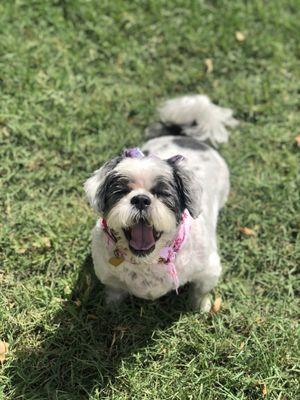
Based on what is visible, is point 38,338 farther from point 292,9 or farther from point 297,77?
A: point 292,9

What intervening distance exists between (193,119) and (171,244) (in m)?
1.69

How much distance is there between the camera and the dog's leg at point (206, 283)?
4077 millimetres

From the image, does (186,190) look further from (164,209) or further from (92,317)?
(92,317)

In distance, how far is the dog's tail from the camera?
491 cm

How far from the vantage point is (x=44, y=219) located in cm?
480

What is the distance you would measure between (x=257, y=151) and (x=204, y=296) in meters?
1.90

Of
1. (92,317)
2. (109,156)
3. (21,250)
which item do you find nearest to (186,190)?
Answer: (92,317)

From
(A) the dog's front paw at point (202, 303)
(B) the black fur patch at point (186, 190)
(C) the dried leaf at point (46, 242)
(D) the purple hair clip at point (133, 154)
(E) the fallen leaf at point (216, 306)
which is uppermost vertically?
(D) the purple hair clip at point (133, 154)

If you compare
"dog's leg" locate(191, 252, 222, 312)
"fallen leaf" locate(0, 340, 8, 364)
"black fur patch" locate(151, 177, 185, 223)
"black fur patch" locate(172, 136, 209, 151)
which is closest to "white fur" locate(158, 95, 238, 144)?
"black fur patch" locate(172, 136, 209, 151)

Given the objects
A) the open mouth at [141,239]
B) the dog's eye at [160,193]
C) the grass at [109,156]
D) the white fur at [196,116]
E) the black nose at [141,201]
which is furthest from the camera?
the white fur at [196,116]

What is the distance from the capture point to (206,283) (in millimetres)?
4180

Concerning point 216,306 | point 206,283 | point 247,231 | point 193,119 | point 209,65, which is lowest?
point 216,306

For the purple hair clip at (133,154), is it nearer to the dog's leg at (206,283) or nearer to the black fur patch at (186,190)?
the black fur patch at (186,190)

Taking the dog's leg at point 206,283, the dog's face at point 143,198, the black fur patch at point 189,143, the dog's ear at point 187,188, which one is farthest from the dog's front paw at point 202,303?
the black fur patch at point 189,143
